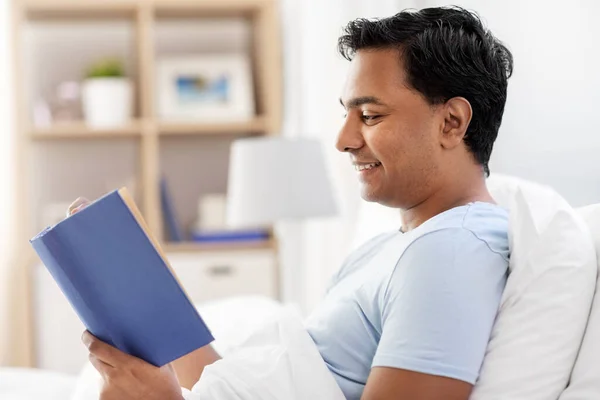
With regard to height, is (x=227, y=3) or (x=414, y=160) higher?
(x=227, y=3)

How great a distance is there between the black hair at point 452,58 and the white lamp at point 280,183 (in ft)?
4.21

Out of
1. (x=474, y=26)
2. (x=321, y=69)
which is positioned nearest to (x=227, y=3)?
(x=321, y=69)

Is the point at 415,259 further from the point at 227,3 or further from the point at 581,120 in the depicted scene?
the point at 227,3

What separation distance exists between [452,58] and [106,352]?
0.60 metres

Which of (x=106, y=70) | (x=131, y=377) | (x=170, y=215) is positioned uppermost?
(x=106, y=70)

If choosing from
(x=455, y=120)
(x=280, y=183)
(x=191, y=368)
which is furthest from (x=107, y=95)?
(x=455, y=120)

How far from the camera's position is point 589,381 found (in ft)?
3.53

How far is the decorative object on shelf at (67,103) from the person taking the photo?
12.0 ft

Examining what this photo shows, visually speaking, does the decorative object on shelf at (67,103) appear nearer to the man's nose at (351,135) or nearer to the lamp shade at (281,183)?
the lamp shade at (281,183)

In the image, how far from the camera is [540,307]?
113cm

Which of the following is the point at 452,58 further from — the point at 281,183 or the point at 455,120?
the point at 281,183

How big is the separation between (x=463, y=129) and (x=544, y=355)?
334mm

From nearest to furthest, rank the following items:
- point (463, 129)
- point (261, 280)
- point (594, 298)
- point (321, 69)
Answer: point (594, 298) < point (463, 129) < point (321, 69) < point (261, 280)

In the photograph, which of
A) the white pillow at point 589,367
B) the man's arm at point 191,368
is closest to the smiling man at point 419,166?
the white pillow at point 589,367
